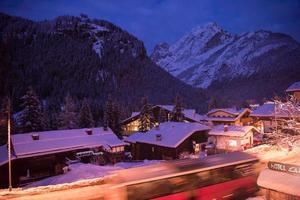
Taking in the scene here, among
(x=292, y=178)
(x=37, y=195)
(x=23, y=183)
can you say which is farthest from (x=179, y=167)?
(x=23, y=183)

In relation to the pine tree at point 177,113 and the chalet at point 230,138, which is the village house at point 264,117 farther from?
the pine tree at point 177,113

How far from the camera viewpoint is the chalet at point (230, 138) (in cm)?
4816

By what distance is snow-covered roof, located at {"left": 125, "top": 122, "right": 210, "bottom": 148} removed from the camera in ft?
159

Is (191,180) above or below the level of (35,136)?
below

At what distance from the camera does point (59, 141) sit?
43.6 metres

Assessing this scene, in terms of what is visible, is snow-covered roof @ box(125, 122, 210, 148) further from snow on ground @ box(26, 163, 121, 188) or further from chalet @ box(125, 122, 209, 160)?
snow on ground @ box(26, 163, 121, 188)

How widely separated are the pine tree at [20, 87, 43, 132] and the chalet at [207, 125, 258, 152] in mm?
33478

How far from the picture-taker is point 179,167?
1256cm

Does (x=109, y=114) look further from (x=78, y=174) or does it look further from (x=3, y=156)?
(x=78, y=174)

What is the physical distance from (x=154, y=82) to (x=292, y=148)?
175140 millimetres

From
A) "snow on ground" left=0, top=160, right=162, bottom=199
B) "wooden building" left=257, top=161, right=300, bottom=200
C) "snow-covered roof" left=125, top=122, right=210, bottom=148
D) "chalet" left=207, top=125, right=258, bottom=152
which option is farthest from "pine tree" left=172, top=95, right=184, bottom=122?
"wooden building" left=257, top=161, right=300, bottom=200

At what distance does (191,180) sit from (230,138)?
39.3 m

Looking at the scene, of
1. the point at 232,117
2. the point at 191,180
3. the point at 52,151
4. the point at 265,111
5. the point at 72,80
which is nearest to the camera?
the point at 191,180

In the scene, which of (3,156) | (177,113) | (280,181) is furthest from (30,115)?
(280,181)
